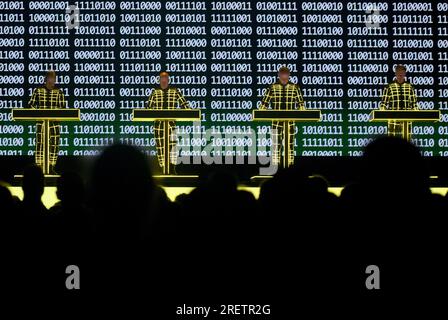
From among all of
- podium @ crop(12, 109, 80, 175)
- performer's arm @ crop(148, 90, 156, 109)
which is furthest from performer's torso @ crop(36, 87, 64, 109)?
performer's arm @ crop(148, 90, 156, 109)

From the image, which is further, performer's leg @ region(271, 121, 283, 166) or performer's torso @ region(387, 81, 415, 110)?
performer's leg @ region(271, 121, 283, 166)

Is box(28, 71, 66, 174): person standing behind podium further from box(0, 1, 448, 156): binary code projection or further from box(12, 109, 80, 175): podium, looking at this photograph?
box(0, 1, 448, 156): binary code projection

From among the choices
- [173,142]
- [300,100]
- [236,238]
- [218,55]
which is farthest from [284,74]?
[236,238]

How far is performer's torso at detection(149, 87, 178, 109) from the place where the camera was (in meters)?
8.89

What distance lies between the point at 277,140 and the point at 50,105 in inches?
112

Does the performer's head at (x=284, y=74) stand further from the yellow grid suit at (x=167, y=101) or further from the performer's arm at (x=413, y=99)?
the performer's arm at (x=413, y=99)

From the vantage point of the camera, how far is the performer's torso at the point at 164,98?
8891mm

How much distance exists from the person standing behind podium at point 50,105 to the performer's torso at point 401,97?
160 inches

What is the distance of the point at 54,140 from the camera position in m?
9.16

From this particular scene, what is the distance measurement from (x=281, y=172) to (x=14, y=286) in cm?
121

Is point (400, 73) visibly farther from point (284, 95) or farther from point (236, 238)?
point (236, 238)

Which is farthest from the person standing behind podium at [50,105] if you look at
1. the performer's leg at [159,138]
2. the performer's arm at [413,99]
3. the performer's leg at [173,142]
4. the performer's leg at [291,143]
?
the performer's arm at [413,99]
